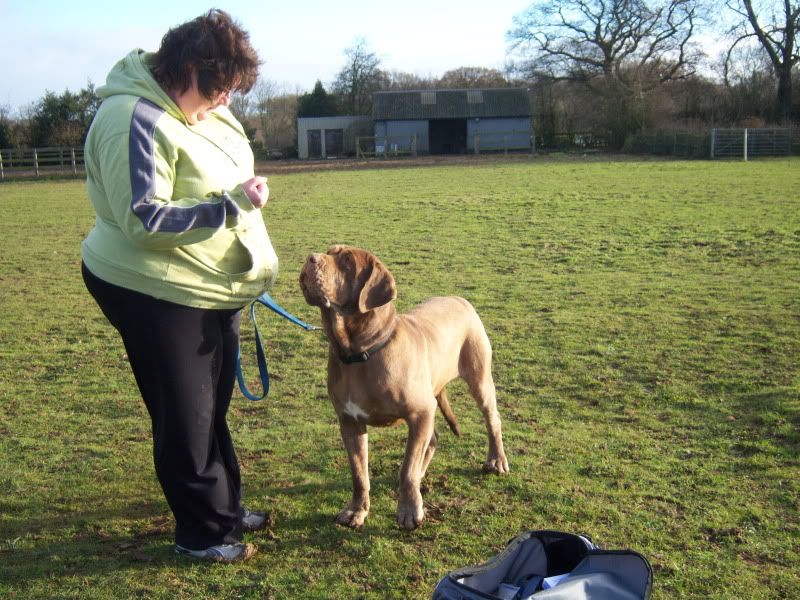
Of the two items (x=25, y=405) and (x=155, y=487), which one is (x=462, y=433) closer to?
(x=155, y=487)

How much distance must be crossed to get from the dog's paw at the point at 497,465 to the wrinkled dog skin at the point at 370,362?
2.37ft

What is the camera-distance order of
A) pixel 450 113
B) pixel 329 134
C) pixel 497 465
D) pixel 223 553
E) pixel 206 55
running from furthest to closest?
pixel 329 134
pixel 450 113
pixel 497 465
pixel 223 553
pixel 206 55

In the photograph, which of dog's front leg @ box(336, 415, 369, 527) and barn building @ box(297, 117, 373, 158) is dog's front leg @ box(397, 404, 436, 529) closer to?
dog's front leg @ box(336, 415, 369, 527)

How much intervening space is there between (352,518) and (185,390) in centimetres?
119

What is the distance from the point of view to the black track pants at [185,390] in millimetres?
3539

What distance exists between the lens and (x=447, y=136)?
59.0 m

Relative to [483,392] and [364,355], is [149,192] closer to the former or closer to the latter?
[364,355]

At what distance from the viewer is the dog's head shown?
3906 millimetres

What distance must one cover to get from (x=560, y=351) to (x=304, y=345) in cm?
246

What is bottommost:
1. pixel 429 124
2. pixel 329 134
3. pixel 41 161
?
pixel 41 161

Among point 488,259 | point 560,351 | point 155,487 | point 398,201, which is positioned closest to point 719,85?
point 398,201

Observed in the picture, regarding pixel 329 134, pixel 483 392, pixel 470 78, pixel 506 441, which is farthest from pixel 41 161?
pixel 483 392

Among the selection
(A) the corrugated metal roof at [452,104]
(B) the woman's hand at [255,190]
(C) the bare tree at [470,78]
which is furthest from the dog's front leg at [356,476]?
(C) the bare tree at [470,78]

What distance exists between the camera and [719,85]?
49.4 meters
